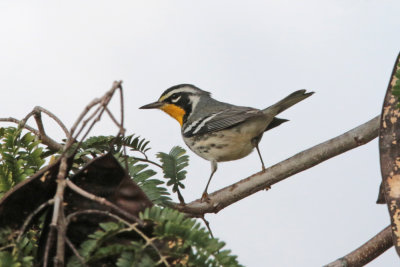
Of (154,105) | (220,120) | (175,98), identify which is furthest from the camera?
(175,98)

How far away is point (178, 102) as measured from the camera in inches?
272

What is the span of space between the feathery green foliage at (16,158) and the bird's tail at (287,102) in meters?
2.79

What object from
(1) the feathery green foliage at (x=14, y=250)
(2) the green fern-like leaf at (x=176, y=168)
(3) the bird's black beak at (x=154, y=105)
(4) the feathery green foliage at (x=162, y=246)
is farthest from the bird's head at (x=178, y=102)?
(4) the feathery green foliage at (x=162, y=246)

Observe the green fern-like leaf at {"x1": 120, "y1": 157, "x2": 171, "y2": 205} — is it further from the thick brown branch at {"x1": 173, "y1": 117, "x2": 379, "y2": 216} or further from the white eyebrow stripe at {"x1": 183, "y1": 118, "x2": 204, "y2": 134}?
the white eyebrow stripe at {"x1": 183, "y1": 118, "x2": 204, "y2": 134}

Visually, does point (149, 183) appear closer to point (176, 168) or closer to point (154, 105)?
point (176, 168)

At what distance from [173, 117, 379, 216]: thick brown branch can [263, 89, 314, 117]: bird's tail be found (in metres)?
1.37

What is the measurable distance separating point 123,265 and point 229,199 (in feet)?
6.55

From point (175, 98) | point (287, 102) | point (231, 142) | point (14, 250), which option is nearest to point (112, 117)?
point (14, 250)

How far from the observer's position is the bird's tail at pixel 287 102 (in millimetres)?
5059

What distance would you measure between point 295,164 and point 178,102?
3.36 m

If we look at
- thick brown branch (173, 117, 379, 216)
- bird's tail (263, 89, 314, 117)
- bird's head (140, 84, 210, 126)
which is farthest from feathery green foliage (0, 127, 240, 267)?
bird's head (140, 84, 210, 126)

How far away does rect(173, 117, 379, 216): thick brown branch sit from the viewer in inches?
143

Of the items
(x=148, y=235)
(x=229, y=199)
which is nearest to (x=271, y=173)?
(x=229, y=199)

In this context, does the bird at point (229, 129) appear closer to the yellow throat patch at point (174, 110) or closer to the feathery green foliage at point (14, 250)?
the yellow throat patch at point (174, 110)
